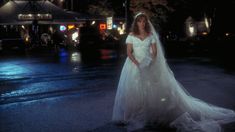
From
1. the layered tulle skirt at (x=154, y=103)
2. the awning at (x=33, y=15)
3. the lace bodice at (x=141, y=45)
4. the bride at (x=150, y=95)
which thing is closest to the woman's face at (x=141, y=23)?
the bride at (x=150, y=95)

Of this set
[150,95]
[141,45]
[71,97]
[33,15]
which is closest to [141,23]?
[141,45]

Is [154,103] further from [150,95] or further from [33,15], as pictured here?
[33,15]

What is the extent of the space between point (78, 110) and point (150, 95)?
2.11m

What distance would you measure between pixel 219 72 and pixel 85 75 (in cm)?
491

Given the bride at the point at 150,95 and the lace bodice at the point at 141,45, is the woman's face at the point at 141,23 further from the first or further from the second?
the lace bodice at the point at 141,45

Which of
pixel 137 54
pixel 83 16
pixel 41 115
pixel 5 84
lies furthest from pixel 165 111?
pixel 83 16

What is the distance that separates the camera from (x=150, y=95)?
6.70 meters

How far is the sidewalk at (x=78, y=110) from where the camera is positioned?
269 inches

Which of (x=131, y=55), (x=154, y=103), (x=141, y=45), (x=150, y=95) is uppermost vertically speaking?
(x=141, y=45)

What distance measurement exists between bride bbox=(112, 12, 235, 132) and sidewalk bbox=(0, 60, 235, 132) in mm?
293

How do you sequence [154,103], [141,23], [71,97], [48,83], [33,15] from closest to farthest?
[154,103] < [141,23] < [71,97] < [48,83] < [33,15]

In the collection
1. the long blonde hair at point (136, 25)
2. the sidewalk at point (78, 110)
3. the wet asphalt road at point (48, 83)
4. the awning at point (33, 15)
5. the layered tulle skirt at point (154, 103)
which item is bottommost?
the wet asphalt road at point (48, 83)

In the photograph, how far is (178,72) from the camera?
15.3 meters

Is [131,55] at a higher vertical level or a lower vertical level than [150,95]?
higher
